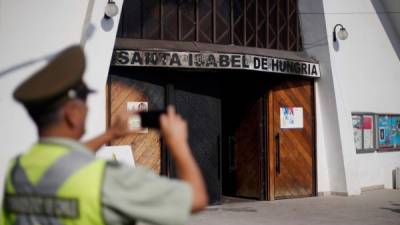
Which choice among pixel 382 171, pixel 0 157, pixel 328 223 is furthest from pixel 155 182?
pixel 382 171

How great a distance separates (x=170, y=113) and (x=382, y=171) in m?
13.6

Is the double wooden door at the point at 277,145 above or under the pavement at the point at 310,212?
above

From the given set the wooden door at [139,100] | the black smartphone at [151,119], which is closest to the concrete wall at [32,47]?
the wooden door at [139,100]

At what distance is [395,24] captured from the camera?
15664 millimetres

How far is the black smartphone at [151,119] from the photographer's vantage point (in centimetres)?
234

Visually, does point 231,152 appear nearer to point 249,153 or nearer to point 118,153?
point 249,153

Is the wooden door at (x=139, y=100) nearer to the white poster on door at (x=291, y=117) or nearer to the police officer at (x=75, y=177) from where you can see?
the white poster on door at (x=291, y=117)

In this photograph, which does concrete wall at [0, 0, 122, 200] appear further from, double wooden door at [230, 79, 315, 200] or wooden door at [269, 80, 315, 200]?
wooden door at [269, 80, 315, 200]

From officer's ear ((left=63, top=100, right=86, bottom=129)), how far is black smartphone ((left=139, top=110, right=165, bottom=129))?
0.82ft

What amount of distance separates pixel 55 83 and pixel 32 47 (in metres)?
6.85

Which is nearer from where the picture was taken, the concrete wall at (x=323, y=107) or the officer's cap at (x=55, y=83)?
the officer's cap at (x=55, y=83)

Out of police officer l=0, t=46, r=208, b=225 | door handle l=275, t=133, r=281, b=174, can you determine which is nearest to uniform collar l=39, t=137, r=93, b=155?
police officer l=0, t=46, r=208, b=225

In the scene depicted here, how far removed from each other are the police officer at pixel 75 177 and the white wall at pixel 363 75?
A: 11.6 metres

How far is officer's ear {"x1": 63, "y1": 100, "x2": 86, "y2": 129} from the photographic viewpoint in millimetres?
2217
